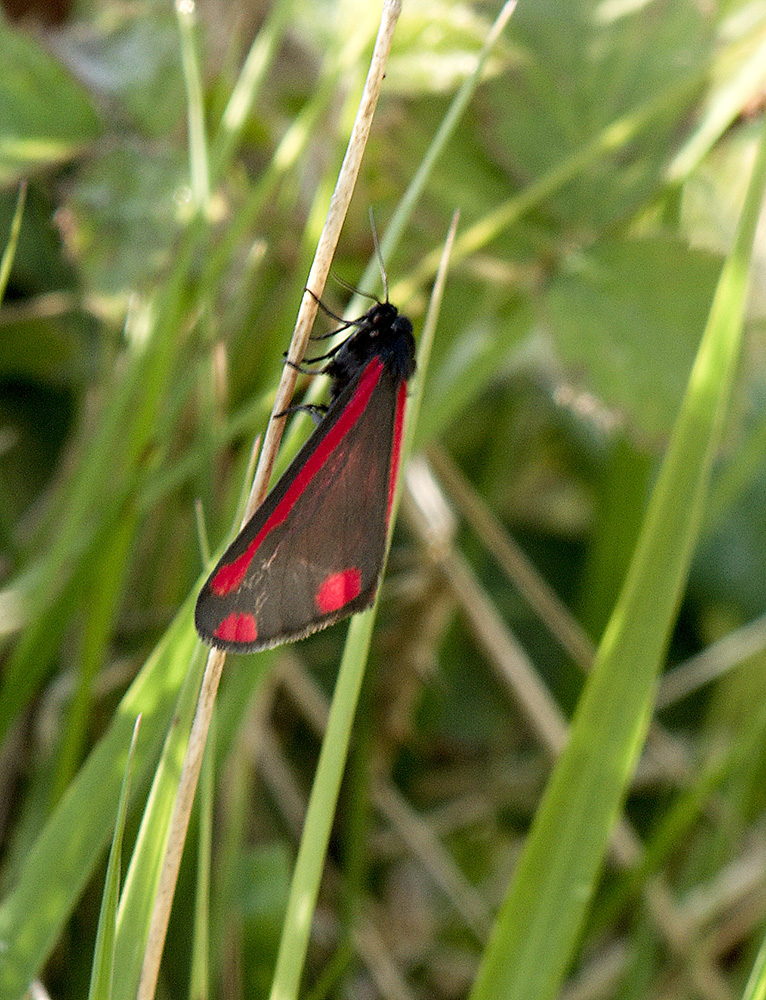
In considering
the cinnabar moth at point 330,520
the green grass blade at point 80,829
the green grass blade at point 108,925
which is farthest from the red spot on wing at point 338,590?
the green grass blade at point 108,925

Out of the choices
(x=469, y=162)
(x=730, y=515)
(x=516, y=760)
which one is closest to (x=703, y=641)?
(x=730, y=515)

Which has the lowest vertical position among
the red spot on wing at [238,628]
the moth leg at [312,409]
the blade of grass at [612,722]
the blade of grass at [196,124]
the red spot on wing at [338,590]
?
the blade of grass at [612,722]

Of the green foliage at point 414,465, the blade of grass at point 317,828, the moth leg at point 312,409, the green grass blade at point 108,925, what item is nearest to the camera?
the green grass blade at point 108,925

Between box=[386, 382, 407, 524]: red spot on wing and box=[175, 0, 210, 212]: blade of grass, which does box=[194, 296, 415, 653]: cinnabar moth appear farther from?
box=[175, 0, 210, 212]: blade of grass

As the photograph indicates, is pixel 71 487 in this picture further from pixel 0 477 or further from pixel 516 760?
pixel 516 760

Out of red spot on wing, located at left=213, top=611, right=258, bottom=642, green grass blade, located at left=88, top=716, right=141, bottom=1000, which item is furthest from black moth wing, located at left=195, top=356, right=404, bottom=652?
green grass blade, located at left=88, top=716, right=141, bottom=1000

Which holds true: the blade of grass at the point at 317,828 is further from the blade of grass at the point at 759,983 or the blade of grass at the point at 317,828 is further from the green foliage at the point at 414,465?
the blade of grass at the point at 759,983

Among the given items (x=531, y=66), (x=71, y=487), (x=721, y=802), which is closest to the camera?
(x=71, y=487)
